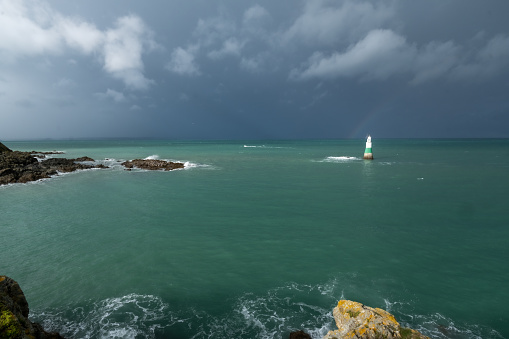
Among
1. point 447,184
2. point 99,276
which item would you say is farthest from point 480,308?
point 447,184

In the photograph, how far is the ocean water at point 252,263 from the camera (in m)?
8.08

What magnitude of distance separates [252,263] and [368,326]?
19.0ft

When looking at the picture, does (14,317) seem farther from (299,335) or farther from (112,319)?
(299,335)

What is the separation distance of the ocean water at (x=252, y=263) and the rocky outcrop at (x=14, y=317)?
1.62 m

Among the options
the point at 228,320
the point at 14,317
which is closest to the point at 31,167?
the point at 14,317

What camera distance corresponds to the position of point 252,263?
11.5 metres

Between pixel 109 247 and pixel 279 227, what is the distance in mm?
9073

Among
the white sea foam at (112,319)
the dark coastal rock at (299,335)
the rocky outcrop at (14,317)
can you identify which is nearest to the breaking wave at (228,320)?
the white sea foam at (112,319)

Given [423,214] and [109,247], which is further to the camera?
[423,214]

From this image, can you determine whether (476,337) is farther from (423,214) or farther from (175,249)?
(423,214)

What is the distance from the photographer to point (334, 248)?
42.5 feet

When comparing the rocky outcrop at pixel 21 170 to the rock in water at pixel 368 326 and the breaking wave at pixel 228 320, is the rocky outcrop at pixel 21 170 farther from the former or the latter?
the rock in water at pixel 368 326

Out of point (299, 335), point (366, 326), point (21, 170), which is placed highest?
point (21, 170)

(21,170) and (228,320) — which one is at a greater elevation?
(21,170)
